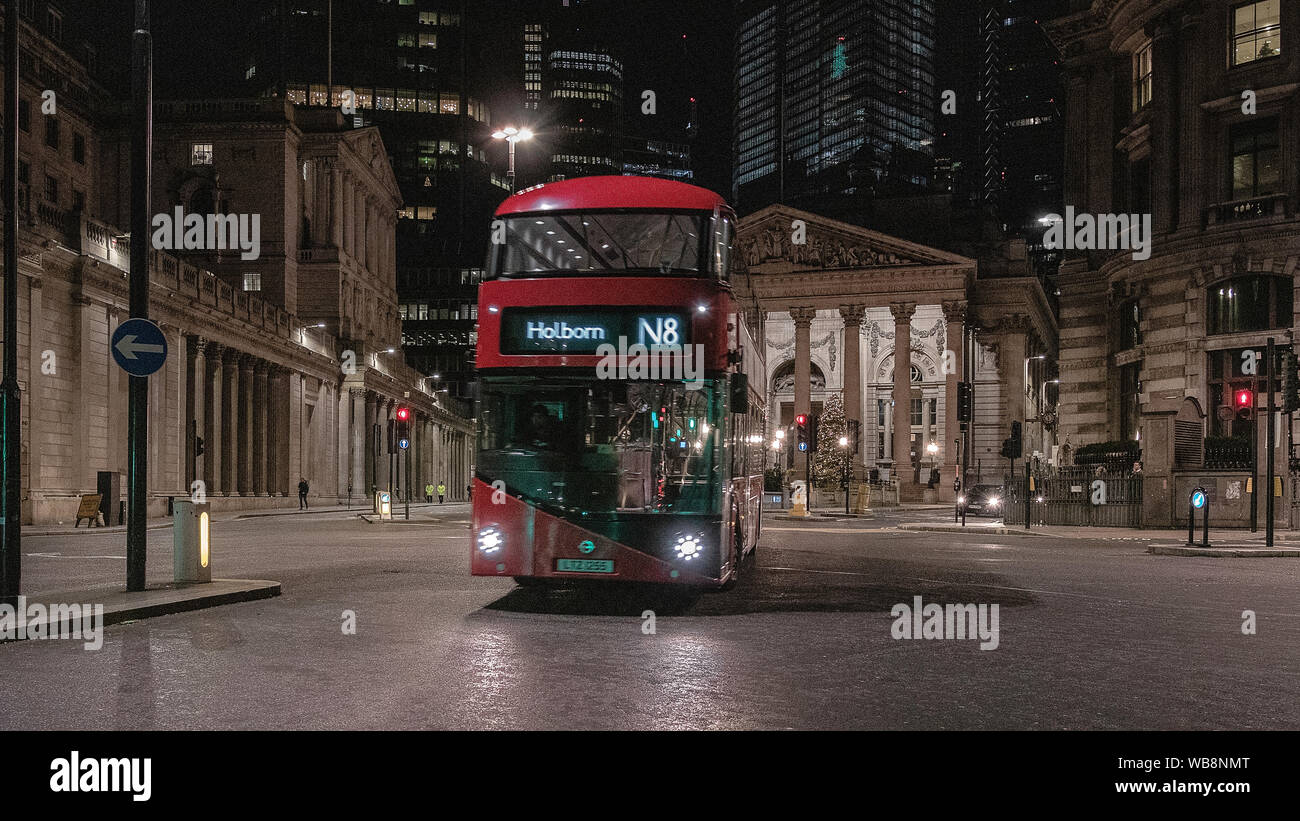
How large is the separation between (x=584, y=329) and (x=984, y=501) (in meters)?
41.1

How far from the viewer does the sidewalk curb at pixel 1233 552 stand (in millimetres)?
22031

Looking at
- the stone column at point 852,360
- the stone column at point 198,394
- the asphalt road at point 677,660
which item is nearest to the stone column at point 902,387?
the stone column at point 852,360

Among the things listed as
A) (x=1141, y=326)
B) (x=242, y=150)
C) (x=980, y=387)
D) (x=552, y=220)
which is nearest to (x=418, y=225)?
(x=242, y=150)

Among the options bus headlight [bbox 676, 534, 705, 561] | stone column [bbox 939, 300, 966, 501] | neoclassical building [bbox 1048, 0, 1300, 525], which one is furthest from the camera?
stone column [bbox 939, 300, 966, 501]

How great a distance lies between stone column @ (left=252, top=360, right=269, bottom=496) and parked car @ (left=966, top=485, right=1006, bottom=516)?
3444cm

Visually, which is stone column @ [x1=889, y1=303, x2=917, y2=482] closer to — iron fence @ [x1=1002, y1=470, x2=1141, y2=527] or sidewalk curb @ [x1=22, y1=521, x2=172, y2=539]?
iron fence @ [x1=1002, y1=470, x2=1141, y2=527]

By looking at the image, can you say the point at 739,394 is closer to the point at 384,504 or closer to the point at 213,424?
the point at 384,504

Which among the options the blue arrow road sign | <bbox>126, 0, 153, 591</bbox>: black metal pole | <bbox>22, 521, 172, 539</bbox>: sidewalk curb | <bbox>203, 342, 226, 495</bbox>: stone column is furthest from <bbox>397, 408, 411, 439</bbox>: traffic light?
the blue arrow road sign

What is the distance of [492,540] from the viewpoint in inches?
494

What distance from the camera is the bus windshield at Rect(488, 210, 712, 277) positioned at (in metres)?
12.4

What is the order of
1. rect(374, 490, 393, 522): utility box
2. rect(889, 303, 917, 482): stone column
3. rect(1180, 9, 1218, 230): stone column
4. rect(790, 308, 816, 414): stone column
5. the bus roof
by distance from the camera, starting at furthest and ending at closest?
rect(790, 308, 816, 414): stone column → rect(889, 303, 917, 482): stone column → rect(374, 490, 393, 522): utility box → rect(1180, 9, 1218, 230): stone column → the bus roof

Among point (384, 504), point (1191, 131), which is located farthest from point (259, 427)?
point (1191, 131)

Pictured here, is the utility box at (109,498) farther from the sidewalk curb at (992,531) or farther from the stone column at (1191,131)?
the stone column at (1191,131)

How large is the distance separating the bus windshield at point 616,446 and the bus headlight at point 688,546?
1.00 ft
